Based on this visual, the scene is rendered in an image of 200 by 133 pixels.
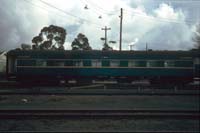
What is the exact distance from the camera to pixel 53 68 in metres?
31.6

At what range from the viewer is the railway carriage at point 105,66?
103 feet

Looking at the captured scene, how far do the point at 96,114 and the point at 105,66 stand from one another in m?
18.6

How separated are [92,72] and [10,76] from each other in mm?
8724

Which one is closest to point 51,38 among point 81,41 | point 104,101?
point 81,41

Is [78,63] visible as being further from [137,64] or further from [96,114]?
[96,114]

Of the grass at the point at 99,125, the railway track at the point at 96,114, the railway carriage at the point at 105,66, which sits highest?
the railway carriage at the point at 105,66

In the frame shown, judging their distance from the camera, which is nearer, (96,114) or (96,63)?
(96,114)

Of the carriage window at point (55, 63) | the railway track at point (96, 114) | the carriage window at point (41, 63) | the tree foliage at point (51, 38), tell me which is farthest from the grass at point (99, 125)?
the tree foliage at point (51, 38)

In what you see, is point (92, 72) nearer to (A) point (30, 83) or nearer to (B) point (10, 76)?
(A) point (30, 83)

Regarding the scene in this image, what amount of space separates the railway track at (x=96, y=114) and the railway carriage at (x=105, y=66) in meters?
17.4

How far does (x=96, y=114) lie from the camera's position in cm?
1313

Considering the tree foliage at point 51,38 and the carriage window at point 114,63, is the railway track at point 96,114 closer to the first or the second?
the carriage window at point 114,63

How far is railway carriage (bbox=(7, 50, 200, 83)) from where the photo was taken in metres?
31.5

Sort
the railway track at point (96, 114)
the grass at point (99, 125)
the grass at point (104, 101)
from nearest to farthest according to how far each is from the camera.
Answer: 1. the grass at point (99, 125)
2. the railway track at point (96, 114)
3. the grass at point (104, 101)
